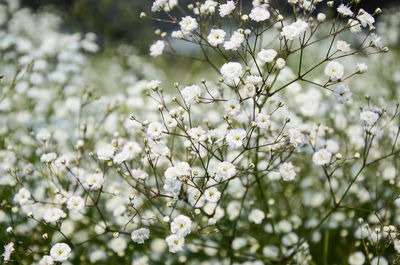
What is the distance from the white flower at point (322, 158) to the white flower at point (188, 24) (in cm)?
88

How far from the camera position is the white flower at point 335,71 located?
1765 mm

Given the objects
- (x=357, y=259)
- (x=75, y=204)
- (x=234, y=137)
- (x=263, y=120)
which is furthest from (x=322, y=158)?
(x=75, y=204)

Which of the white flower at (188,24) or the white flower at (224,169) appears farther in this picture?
the white flower at (188,24)

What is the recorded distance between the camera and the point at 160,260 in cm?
257

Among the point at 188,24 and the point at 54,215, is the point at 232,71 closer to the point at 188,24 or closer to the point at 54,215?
the point at 188,24

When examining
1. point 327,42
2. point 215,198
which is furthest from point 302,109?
point 327,42

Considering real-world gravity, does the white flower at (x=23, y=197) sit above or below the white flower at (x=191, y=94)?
below

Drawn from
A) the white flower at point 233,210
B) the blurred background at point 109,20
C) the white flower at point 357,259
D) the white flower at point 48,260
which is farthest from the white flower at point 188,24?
the blurred background at point 109,20

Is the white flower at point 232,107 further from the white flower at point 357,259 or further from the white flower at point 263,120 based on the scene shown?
the white flower at point 357,259

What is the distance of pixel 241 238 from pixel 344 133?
1072 millimetres

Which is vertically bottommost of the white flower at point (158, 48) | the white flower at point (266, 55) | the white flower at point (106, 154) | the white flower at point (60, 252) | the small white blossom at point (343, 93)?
the white flower at point (60, 252)

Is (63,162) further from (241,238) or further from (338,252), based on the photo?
(338,252)

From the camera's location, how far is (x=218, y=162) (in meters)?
2.01

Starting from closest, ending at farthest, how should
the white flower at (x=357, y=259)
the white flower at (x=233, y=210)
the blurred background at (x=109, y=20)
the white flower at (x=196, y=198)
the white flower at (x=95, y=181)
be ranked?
the white flower at (x=196, y=198)
the white flower at (x=95, y=181)
the white flower at (x=357, y=259)
the white flower at (x=233, y=210)
the blurred background at (x=109, y=20)
